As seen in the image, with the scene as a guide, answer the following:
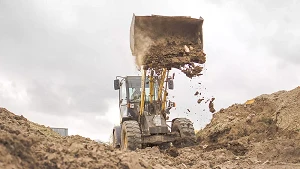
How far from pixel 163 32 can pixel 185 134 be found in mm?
3129

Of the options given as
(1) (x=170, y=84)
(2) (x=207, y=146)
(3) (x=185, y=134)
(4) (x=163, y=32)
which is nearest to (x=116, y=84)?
(1) (x=170, y=84)

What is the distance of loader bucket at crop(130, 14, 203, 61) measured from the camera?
10.9 m

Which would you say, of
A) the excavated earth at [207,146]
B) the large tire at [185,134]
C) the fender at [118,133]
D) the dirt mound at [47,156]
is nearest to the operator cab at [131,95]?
the fender at [118,133]

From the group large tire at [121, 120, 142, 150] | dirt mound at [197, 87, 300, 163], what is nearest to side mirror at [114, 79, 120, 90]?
large tire at [121, 120, 142, 150]

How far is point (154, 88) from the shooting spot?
12.2m

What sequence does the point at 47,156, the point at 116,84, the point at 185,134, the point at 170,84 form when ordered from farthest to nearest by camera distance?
1. the point at 116,84
2. the point at 185,134
3. the point at 170,84
4. the point at 47,156

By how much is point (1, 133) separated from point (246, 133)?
10850 millimetres

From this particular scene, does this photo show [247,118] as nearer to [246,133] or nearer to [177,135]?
[246,133]

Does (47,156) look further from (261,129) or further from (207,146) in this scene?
(261,129)

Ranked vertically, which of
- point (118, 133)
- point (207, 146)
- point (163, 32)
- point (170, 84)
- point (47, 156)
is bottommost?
point (47, 156)

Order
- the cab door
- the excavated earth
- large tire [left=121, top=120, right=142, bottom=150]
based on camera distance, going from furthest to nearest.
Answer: the cab door < large tire [left=121, top=120, right=142, bottom=150] < the excavated earth

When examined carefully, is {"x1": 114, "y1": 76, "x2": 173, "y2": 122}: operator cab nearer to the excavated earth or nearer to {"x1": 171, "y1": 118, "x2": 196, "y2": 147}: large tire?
{"x1": 171, "y1": 118, "x2": 196, "y2": 147}: large tire

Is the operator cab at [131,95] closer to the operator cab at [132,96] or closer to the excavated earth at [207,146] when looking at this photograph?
the operator cab at [132,96]

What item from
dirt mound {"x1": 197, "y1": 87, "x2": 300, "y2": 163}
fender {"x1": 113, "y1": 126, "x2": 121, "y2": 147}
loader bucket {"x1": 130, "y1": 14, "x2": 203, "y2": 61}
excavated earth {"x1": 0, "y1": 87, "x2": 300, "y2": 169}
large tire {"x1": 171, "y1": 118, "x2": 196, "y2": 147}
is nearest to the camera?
excavated earth {"x1": 0, "y1": 87, "x2": 300, "y2": 169}
